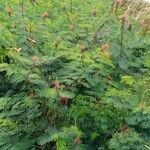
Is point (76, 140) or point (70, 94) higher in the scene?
point (70, 94)

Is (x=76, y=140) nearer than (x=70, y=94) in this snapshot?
Yes

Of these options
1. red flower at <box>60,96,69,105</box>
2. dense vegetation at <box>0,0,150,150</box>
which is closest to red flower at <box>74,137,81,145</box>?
dense vegetation at <box>0,0,150,150</box>

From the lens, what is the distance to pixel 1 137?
13.4ft

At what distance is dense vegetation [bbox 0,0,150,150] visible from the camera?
4047mm

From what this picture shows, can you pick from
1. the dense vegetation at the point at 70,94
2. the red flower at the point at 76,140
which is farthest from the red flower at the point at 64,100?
the red flower at the point at 76,140

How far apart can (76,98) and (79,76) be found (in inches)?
8.2

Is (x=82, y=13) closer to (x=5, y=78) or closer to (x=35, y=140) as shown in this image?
(x=5, y=78)

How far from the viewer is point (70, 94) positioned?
162 inches

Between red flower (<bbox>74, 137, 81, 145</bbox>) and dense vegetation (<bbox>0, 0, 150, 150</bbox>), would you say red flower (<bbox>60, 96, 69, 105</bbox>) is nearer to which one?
dense vegetation (<bbox>0, 0, 150, 150</bbox>)

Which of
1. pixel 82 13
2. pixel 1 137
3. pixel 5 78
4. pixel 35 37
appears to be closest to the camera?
pixel 1 137

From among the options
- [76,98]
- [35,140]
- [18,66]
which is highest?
[18,66]

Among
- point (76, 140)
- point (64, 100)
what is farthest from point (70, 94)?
point (76, 140)

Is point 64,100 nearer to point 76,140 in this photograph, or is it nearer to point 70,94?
point 70,94

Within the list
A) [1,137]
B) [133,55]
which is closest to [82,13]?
[133,55]
